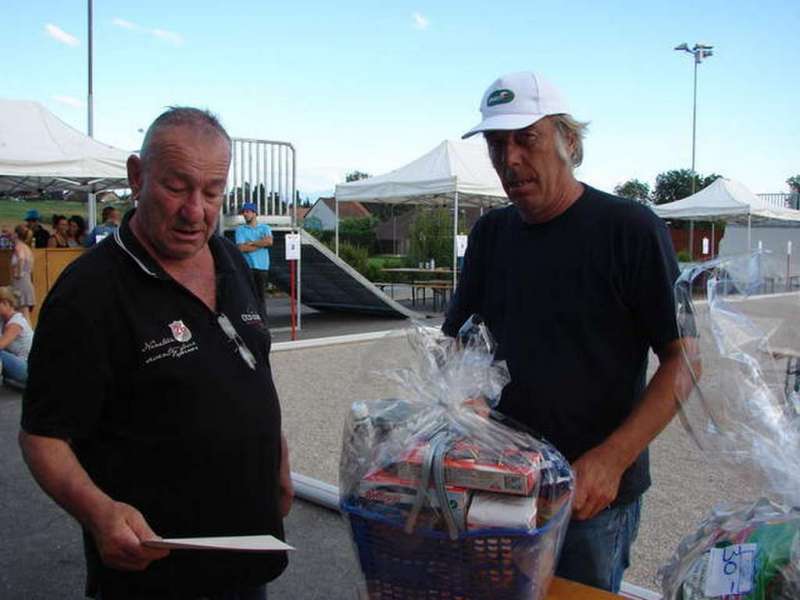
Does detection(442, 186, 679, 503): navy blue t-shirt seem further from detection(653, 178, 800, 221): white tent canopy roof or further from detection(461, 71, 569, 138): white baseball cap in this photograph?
detection(653, 178, 800, 221): white tent canopy roof

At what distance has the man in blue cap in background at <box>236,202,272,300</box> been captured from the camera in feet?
38.2

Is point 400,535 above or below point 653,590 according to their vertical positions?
above

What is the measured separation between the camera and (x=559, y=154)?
2070mm

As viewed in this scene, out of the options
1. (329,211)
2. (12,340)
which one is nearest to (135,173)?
(12,340)

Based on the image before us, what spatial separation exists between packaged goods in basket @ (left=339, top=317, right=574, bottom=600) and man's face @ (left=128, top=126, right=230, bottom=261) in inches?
27.6

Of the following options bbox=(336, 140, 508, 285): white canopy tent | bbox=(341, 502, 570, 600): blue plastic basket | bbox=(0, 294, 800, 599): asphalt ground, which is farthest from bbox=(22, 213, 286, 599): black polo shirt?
bbox=(336, 140, 508, 285): white canopy tent

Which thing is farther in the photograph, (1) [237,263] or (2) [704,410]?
(1) [237,263]

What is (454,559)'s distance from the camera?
4.51 feet

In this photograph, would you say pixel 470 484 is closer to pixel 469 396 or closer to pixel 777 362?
pixel 469 396

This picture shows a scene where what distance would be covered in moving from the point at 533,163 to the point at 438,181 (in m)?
13.5

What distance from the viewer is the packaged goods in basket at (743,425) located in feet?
4.16

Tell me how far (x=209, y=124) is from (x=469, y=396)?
0.98m

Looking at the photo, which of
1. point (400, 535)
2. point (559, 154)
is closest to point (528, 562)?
point (400, 535)

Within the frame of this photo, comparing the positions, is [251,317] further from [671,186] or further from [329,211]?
[329,211]
